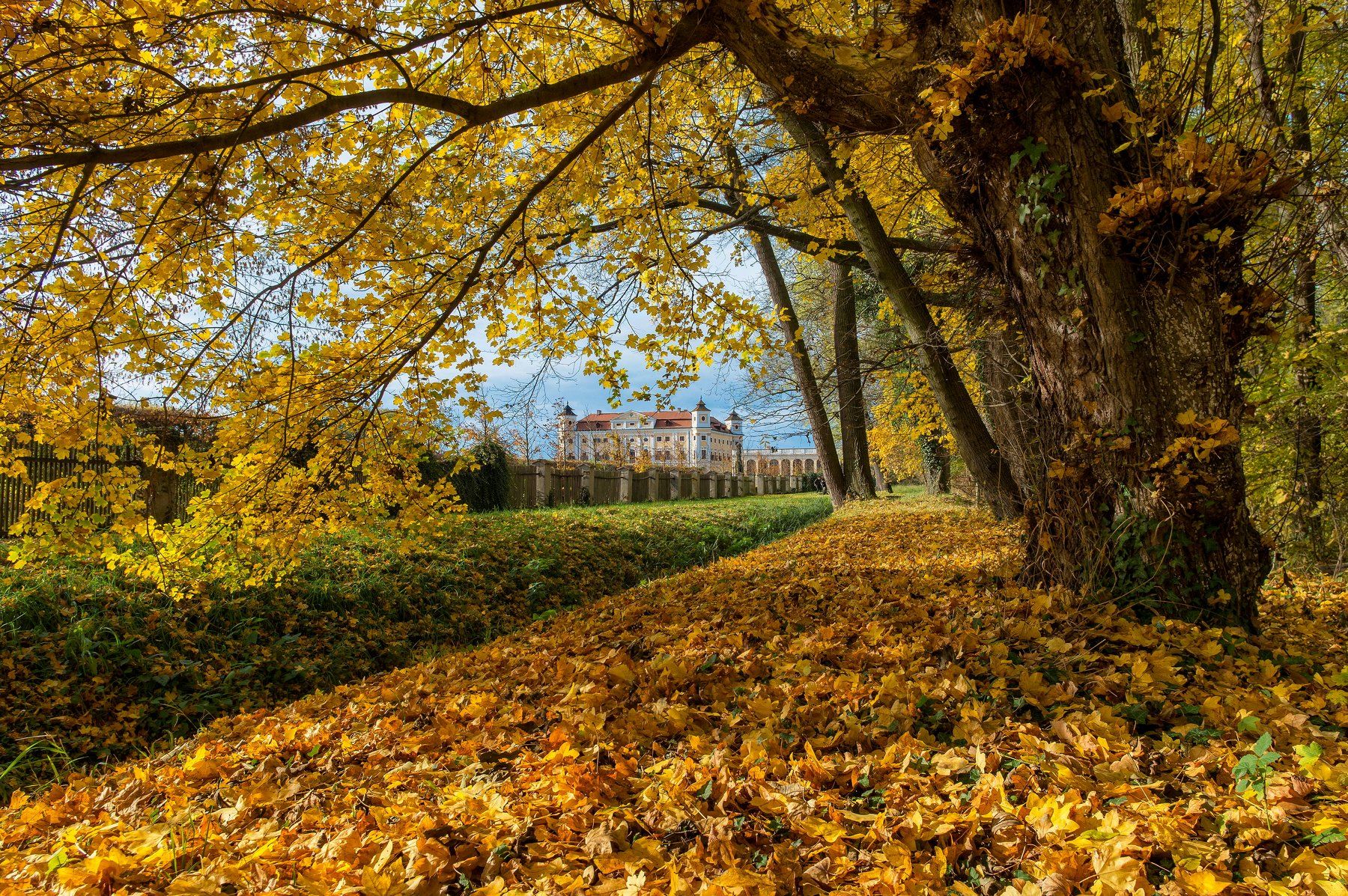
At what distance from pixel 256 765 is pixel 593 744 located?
148 cm

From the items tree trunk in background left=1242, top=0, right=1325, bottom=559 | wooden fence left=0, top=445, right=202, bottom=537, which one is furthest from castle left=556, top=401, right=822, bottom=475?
wooden fence left=0, top=445, right=202, bottom=537

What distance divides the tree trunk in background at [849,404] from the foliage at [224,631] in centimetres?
533

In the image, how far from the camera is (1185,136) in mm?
2982

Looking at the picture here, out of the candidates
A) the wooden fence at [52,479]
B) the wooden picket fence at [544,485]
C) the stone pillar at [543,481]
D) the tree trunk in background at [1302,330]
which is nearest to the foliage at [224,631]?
the wooden picket fence at [544,485]

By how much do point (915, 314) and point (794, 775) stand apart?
589 centimetres

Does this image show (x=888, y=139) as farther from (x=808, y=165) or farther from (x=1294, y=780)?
(x=1294, y=780)

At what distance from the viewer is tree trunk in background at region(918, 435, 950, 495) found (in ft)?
59.6

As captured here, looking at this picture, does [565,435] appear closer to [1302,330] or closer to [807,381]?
A: [807,381]

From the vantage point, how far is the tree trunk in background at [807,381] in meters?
8.90

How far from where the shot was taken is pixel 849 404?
34.6 feet

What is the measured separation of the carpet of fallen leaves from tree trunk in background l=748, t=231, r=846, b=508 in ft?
17.4

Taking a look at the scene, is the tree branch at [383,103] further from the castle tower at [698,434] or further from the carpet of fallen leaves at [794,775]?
the castle tower at [698,434]

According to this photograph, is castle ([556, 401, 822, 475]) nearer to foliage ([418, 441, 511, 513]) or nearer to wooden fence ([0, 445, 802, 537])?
wooden fence ([0, 445, 802, 537])

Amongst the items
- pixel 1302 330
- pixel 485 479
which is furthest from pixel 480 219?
pixel 485 479
